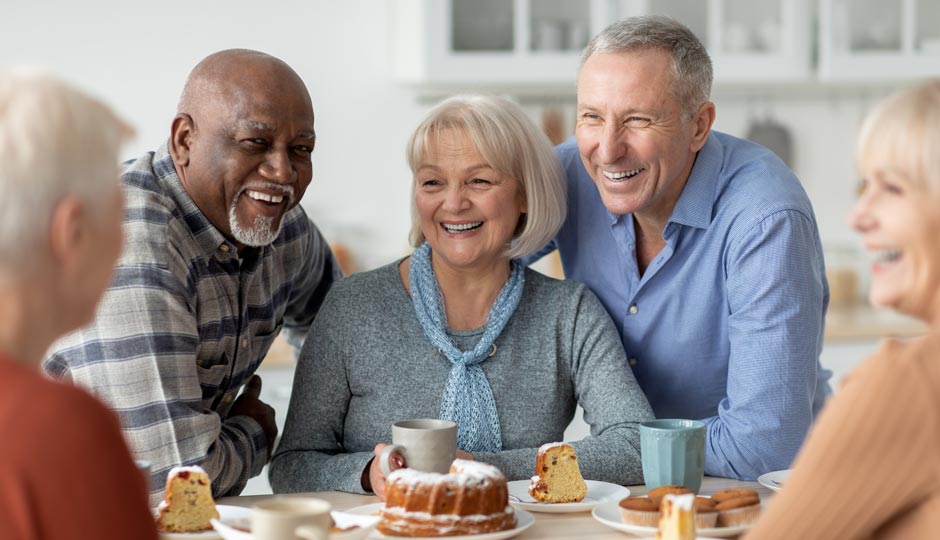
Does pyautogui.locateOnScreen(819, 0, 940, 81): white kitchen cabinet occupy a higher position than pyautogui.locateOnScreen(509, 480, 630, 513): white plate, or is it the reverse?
pyautogui.locateOnScreen(819, 0, 940, 81): white kitchen cabinet

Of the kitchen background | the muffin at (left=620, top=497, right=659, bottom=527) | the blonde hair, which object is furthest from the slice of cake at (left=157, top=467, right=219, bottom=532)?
the kitchen background

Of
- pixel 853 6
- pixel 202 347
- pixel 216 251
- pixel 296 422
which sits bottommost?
pixel 296 422

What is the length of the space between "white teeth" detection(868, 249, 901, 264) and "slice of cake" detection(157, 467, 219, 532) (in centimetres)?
88

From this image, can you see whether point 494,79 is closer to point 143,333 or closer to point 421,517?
point 143,333

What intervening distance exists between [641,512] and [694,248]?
86 centimetres

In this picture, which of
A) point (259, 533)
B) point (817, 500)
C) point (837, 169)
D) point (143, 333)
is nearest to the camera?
point (817, 500)

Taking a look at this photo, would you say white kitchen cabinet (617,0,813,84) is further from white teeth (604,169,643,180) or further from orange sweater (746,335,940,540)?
orange sweater (746,335,940,540)

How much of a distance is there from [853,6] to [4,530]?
416cm

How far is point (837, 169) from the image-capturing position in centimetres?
475

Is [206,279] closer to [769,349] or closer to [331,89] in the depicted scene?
[769,349]

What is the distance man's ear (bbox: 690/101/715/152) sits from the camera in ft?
7.15

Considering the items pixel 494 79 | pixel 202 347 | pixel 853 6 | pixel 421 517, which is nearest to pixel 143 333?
pixel 202 347

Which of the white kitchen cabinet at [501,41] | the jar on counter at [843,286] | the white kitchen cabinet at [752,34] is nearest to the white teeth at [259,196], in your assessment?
the white kitchen cabinet at [501,41]

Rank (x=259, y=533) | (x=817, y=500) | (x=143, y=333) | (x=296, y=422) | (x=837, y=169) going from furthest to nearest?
(x=837, y=169), (x=296, y=422), (x=143, y=333), (x=259, y=533), (x=817, y=500)
